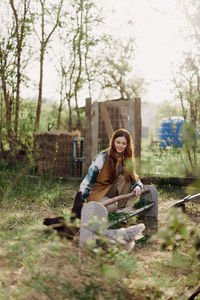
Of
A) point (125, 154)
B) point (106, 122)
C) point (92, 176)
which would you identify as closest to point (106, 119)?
point (106, 122)

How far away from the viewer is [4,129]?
7.77 m

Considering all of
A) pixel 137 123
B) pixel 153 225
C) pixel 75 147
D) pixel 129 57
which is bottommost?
pixel 153 225

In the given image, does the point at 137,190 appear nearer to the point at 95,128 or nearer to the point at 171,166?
the point at 171,166

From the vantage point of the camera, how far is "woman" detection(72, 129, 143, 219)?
418 centimetres

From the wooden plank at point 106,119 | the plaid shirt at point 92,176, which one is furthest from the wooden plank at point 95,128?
the plaid shirt at point 92,176

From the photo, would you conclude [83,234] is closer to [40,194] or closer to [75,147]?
[40,194]

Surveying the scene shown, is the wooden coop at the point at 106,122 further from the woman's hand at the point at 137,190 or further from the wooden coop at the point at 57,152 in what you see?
the woman's hand at the point at 137,190

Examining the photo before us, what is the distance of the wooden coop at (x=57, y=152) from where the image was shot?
823cm

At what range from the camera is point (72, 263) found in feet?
7.77

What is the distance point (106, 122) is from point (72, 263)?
18.0 feet

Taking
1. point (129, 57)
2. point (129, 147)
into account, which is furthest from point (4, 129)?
point (129, 57)

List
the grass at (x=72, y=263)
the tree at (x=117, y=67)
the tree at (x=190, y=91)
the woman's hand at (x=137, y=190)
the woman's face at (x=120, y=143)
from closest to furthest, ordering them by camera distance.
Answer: the grass at (x=72, y=263)
the woman's hand at (x=137, y=190)
the woman's face at (x=120, y=143)
the tree at (x=190, y=91)
the tree at (x=117, y=67)

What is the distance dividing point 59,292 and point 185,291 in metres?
0.88

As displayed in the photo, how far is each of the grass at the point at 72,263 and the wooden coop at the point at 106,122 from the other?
1882 mm
